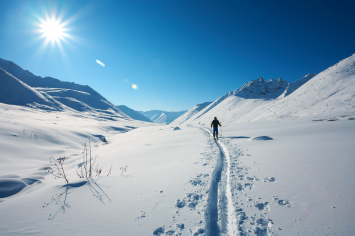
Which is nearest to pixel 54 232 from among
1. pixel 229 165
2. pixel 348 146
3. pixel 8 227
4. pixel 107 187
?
pixel 8 227

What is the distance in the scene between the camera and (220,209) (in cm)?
320

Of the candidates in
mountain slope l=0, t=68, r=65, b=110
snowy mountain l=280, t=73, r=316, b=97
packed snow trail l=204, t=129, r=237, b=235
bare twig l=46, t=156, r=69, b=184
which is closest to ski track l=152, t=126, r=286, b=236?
packed snow trail l=204, t=129, r=237, b=235

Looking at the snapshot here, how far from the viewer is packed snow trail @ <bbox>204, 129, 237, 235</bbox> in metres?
2.65

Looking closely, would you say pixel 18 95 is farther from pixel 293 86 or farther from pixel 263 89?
pixel 293 86

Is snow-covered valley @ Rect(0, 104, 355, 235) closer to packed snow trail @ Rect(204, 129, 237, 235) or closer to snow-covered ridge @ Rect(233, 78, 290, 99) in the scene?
packed snow trail @ Rect(204, 129, 237, 235)

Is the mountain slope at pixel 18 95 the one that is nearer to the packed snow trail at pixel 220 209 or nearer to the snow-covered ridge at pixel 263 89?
the packed snow trail at pixel 220 209

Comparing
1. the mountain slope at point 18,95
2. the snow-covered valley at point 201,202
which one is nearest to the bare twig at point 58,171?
the snow-covered valley at point 201,202

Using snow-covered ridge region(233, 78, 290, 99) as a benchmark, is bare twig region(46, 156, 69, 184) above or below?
below

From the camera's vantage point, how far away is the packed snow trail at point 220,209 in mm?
2648

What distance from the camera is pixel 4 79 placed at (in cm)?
10362

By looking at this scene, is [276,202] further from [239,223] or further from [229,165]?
[229,165]

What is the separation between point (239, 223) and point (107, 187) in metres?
3.78

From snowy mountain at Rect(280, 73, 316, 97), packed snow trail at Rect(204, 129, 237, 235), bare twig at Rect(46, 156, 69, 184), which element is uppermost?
snowy mountain at Rect(280, 73, 316, 97)

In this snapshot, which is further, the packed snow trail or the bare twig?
the bare twig
